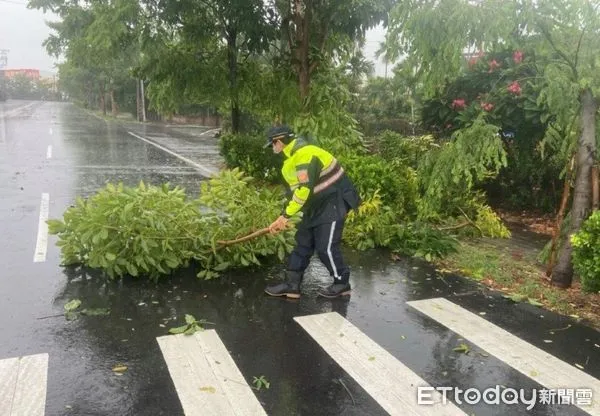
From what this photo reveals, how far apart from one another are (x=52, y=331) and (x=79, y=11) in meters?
9.87

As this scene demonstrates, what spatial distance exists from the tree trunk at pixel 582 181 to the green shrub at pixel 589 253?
71 centimetres

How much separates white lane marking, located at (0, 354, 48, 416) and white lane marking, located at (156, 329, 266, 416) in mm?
828

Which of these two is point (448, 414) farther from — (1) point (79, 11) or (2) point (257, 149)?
(1) point (79, 11)

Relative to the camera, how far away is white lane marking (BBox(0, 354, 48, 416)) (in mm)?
3184

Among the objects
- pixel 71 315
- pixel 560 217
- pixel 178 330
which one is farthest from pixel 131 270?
pixel 560 217

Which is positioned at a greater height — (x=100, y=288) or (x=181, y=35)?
(x=181, y=35)

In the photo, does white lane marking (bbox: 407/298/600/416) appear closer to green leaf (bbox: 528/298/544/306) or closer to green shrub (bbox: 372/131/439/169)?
green leaf (bbox: 528/298/544/306)

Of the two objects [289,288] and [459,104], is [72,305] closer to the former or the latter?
[289,288]

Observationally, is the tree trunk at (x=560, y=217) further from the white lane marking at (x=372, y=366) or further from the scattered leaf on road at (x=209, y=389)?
the scattered leaf on road at (x=209, y=389)

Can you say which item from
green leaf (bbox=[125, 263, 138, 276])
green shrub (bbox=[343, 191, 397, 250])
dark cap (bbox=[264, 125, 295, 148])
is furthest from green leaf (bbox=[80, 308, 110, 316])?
green shrub (bbox=[343, 191, 397, 250])

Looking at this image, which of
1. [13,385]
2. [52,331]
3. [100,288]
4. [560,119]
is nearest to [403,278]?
[560,119]

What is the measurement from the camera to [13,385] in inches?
135

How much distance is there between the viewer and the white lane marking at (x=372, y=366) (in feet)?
11.0

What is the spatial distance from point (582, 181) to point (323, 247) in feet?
9.47
